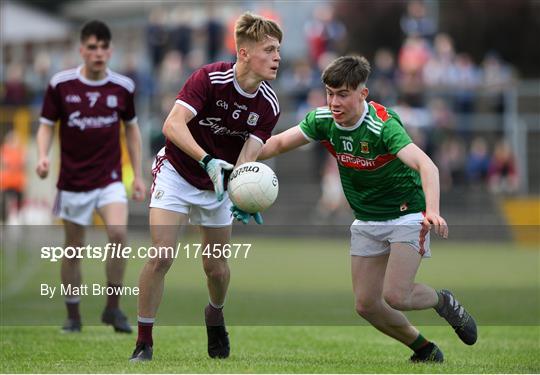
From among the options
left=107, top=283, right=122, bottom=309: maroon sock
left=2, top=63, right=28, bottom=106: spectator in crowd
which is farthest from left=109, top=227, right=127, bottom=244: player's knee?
left=2, top=63, right=28, bottom=106: spectator in crowd

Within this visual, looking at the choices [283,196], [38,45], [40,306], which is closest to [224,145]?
[40,306]

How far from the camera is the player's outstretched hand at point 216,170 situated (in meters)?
7.84

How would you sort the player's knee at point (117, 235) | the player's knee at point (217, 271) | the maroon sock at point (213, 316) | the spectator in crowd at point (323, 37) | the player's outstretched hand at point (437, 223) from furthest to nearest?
the spectator in crowd at point (323, 37) → the player's knee at point (117, 235) → the maroon sock at point (213, 316) → the player's knee at point (217, 271) → the player's outstretched hand at point (437, 223)

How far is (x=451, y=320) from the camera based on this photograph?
834 cm

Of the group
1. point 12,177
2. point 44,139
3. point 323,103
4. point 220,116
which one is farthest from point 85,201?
point 323,103

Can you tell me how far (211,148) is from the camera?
841cm

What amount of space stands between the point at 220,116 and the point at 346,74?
1.01 m

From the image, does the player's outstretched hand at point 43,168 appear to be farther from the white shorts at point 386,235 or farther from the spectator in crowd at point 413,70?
the spectator in crowd at point 413,70

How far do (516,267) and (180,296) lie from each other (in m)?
9.02

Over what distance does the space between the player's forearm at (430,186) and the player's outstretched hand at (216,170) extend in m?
1.38

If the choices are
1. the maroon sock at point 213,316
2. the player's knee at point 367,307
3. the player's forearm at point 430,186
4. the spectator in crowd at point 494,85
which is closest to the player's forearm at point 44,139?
the maroon sock at point 213,316

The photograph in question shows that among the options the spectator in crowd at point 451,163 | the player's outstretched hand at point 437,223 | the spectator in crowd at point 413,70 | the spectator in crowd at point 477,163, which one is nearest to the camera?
the player's outstretched hand at point 437,223

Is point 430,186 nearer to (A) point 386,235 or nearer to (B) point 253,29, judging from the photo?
(A) point 386,235

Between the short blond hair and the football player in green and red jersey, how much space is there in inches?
20.2
